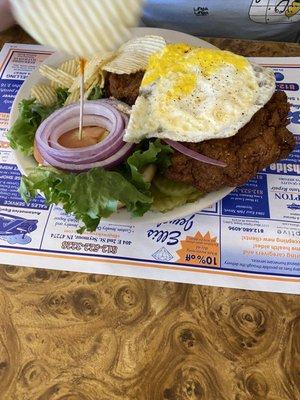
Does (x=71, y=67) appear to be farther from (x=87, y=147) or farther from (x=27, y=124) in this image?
(x=87, y=147)

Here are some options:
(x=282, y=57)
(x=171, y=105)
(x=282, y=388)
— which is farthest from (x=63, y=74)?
(x=282, y=388)

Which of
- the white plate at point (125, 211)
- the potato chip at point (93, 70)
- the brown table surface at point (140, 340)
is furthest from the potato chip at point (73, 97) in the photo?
the brown table surface at point (140, 340)

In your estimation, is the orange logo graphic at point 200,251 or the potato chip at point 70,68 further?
the potato chip at point 70,68

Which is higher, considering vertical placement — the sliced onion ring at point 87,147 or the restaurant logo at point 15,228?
the sliced onion ring at point 87,147

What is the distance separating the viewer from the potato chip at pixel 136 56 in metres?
1.24

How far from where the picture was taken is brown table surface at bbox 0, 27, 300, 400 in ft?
3.02

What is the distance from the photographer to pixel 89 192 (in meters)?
1.03

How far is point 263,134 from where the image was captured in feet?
3.72

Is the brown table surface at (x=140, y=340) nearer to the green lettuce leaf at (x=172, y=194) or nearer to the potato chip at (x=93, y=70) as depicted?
the green lettuce leaf at (x=172, y=194)

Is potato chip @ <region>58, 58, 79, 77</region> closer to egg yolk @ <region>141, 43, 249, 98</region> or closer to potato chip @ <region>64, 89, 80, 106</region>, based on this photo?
potato chip @ <region>64, 89, 80, 106</region>

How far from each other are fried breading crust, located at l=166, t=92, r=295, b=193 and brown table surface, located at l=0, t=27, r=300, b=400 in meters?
0.27

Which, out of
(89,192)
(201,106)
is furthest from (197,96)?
(89,192)

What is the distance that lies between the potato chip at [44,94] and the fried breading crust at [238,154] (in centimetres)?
43

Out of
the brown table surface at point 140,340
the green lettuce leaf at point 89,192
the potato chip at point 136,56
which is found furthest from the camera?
the potato chip at point 136,56
